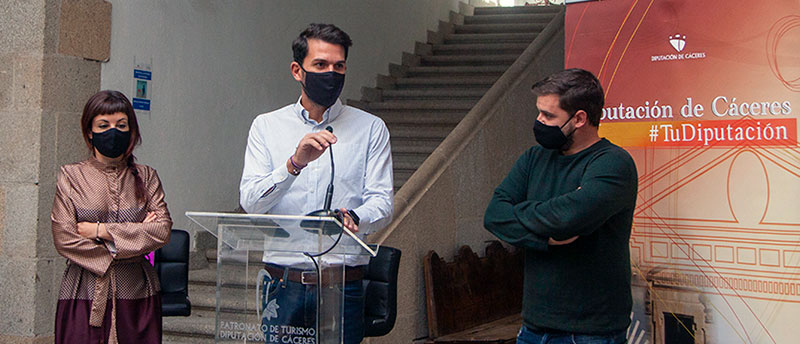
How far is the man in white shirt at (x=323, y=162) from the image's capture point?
2.39 meters

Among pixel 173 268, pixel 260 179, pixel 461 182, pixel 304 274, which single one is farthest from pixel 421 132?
pixel 304 274

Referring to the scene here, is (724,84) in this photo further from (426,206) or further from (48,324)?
(48,324)

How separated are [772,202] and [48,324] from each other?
11.9 ft

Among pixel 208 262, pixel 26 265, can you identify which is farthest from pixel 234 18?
pixel 26 265

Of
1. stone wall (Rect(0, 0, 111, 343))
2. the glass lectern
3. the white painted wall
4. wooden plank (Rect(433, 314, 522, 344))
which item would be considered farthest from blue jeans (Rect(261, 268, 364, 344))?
the white painted wall

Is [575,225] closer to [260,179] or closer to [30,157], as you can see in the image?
[260,179]

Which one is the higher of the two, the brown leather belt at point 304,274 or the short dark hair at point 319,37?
the short dark hair at point 319,37

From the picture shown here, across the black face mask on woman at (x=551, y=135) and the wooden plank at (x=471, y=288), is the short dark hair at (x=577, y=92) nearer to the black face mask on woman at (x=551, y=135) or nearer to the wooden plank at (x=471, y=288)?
the black face mask on woman at (x=551, y=135)

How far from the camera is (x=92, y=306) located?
9.95 feet

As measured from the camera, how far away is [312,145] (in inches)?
85.7

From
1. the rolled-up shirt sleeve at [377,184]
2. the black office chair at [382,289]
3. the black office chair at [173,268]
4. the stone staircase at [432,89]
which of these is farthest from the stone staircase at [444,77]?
the rolled-up shirt sleeve at [377,184]

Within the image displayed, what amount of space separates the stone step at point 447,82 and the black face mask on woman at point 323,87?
5921 millimetres

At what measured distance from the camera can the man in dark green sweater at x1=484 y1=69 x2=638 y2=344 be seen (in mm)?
2324

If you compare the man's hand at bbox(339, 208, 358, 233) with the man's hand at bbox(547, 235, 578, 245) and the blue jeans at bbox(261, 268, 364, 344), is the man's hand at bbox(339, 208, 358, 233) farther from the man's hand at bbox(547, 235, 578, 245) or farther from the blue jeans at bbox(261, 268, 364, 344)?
the man's hand at bbox(547, 235, 578, 245)
